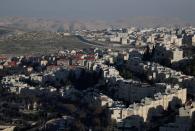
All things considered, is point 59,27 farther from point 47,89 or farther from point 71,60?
point 47,89

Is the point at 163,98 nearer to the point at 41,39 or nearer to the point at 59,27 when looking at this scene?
the point at 41,39

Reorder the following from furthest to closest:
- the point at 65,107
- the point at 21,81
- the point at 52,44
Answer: the point at 52,44, the point at 21,81, the point at 65,107

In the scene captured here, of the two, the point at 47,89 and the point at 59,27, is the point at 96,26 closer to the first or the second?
the point at 59,27

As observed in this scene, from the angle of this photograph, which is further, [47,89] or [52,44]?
[52,44]

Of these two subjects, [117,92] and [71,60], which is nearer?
[117,92]

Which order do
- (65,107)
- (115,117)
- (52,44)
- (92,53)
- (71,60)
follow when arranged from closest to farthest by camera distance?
(115,117)
(65,107)
(71,60)
(92,53)
(52,44)

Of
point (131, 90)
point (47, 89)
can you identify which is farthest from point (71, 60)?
point (131, 90)

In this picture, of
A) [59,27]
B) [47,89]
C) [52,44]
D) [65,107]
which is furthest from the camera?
[59,27]

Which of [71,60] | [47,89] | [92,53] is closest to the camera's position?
[47,89]

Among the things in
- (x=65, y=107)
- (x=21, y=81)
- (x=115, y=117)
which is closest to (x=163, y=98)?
(x=115, y=117)
